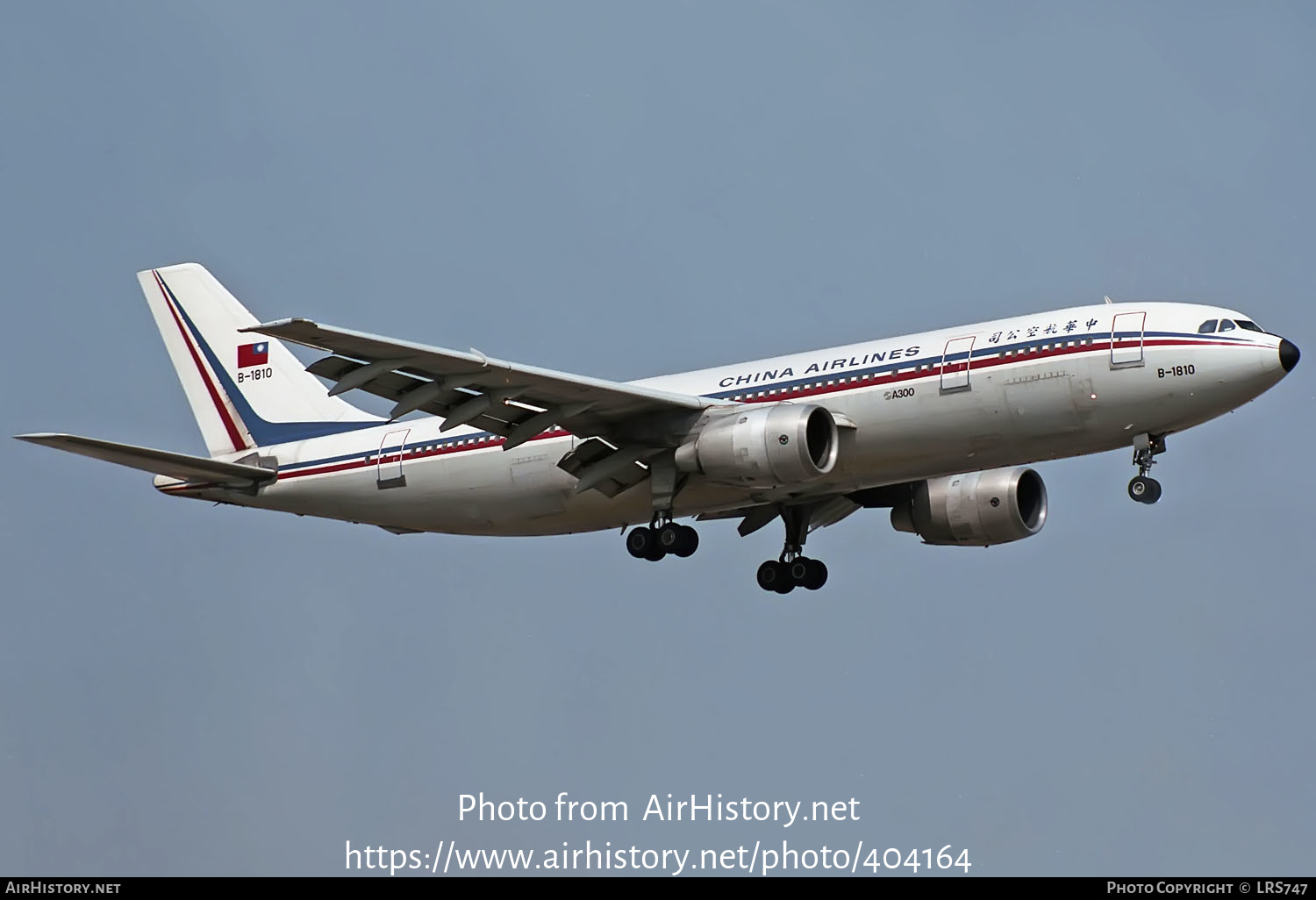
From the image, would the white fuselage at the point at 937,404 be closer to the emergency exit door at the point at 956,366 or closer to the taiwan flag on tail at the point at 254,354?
the emergency exit door at the point at 956,366

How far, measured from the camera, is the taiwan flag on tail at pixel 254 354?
157ft

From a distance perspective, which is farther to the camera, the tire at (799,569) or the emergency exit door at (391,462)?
the tire at (799,569)

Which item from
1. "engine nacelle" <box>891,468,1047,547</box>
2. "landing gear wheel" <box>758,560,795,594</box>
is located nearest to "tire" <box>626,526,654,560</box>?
"landing gear wheel" <box>758,560,795,594</box>

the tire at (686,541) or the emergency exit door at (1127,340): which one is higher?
the emergency exit door at (1127,340)

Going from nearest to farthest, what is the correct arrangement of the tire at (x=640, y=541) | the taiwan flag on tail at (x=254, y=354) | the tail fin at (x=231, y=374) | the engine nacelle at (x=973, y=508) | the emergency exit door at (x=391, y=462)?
the tire at (x=640, y=541) → the emergency exit door at (x=391, y=462) → the engine nacelle at (x=973, y=508) → the tail fin at (x=231, y=374) → the taiwan flag on tail at (x=254, y=354)

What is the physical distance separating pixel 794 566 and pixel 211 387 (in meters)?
14.9

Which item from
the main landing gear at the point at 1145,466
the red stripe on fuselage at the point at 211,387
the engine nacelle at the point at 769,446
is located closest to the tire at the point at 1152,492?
the main landing gear at the point at 1145,466

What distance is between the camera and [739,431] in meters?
38.8

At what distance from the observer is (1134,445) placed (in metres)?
38.0

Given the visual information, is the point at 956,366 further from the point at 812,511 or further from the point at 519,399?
the point at 519,399

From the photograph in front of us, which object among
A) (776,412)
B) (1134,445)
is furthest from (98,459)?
(1134,445)

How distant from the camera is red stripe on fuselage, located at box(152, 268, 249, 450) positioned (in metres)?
46.8

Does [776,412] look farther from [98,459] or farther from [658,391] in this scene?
[98,459]

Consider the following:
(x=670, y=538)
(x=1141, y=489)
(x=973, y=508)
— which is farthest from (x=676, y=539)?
(x=1141, y=489)
